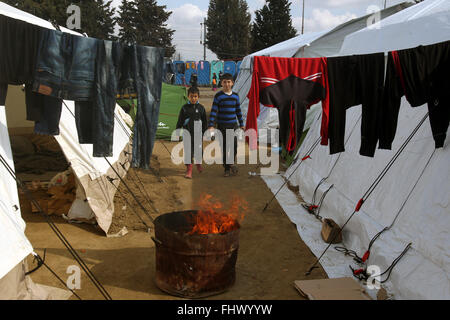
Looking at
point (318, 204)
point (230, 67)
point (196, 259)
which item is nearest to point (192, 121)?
point (318, 204)

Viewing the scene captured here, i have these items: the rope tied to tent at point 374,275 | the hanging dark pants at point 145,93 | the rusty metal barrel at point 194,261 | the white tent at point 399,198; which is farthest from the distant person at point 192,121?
the rope tied to tent at point 374,275

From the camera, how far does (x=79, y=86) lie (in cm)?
399

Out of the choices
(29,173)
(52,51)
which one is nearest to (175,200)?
(29,173)

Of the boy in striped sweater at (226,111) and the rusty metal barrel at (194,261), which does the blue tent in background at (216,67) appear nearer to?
the boy in striped sweater at (226,111)

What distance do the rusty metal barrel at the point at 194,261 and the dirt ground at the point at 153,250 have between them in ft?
0.51

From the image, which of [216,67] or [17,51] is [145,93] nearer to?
[17,51]

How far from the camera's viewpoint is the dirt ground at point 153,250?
165 inches

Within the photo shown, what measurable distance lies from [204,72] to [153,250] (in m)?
36.9

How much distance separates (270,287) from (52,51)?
3.32m

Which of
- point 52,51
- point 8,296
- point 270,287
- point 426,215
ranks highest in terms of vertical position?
point 52,51

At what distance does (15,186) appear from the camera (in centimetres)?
410

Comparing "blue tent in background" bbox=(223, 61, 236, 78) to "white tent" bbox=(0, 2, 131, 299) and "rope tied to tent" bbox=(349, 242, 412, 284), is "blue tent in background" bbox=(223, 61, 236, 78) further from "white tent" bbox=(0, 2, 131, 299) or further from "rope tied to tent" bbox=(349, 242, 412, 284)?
"rope tied to tent" bbox=(349, 242, 412, 284)

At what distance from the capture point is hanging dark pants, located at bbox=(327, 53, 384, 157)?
4.23 m
